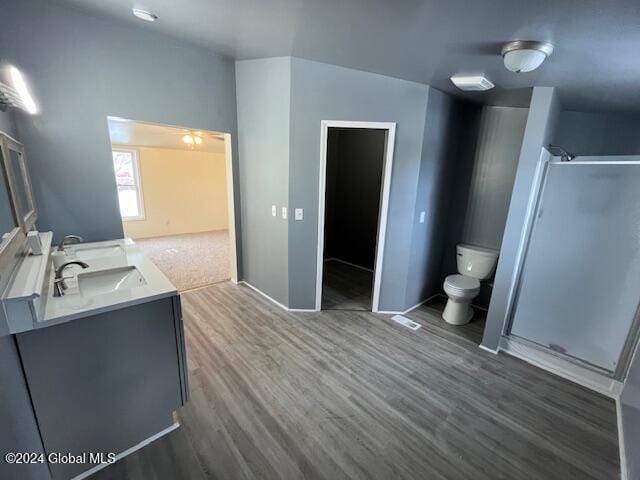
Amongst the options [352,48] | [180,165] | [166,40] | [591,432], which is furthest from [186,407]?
[180,165]

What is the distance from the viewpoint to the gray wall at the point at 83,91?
6.24 feet

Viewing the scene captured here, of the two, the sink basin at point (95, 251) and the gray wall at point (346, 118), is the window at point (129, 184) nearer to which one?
the sink basin at point (95, 251)

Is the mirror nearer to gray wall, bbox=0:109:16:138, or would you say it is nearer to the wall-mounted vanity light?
gray wall, bbox=0:109:16:138

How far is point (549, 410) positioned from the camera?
1.85 meters

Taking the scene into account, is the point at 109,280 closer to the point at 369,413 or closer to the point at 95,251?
the point at 95,251

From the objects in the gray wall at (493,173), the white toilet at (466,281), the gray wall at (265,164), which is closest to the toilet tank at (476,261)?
the white toilet at (466,281)

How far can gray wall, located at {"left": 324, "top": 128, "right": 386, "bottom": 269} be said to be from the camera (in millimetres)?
4074

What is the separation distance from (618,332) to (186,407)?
3015 millimetres

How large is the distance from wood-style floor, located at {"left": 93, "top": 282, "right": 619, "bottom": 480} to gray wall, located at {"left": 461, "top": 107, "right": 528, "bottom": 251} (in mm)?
1214

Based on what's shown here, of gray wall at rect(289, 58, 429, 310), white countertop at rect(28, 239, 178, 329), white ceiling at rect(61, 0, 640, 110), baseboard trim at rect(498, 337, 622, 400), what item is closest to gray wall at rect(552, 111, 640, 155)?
white ceiling at rect(61, 0, 640, 110)

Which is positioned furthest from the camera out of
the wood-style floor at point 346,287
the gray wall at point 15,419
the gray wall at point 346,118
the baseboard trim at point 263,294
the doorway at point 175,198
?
the doorway at point 175,198

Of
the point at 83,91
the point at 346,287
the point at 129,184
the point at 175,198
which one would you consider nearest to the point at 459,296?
the point at 346,287

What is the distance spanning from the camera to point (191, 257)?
15.5ft

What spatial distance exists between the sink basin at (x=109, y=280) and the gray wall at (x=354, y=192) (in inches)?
121
